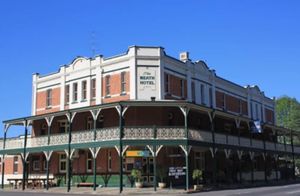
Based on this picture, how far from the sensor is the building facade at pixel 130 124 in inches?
1235

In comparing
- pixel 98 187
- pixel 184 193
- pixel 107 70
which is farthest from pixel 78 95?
pixel 184 193

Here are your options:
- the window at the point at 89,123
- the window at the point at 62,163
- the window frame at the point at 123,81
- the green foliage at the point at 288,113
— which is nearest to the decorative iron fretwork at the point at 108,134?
the window frame at the point at 123,81

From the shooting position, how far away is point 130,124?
34.5m

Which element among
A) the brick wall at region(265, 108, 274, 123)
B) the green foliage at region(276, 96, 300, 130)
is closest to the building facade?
the brick wall at region(265, 108, 274, 123)

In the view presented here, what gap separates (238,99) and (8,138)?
25.6 metres

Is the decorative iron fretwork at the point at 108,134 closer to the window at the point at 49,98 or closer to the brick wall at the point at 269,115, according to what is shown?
the window at the point at 49,98

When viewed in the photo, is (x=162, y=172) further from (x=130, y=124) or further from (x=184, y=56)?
(x=184, y=56)

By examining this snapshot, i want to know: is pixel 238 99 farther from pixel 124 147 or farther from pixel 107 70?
pixel 124 147

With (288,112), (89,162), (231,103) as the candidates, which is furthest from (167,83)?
(288,112)

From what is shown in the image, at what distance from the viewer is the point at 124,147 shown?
31.1 m

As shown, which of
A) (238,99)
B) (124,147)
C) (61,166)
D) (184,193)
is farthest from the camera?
(238,99)

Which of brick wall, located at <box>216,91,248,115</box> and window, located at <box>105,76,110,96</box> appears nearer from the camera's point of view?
window, located at <box>105,76,110,96</box>

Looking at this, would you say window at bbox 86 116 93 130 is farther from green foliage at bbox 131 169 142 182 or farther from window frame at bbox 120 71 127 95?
green foliage at bbox 131 169 142 182

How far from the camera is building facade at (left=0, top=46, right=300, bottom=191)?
31.4 meters
